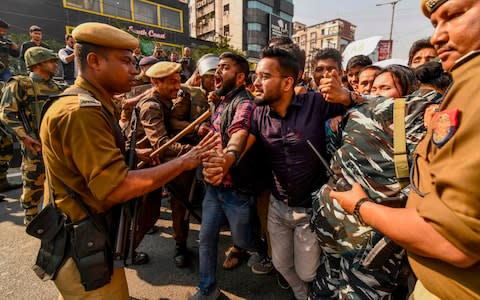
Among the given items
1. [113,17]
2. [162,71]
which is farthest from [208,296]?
[113,17]

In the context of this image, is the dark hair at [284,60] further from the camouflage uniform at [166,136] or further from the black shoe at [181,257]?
the black shoe at [181,257]

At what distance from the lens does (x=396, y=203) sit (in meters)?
1.40

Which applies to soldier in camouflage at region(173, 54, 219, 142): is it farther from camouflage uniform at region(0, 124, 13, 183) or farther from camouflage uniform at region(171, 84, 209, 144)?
camouflage uniform at region(0, 124, 13, 183)

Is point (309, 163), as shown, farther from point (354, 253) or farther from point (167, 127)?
point (167, 127)

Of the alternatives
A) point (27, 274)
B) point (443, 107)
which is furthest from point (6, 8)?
point (443, 107)

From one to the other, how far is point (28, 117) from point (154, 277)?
120 inches

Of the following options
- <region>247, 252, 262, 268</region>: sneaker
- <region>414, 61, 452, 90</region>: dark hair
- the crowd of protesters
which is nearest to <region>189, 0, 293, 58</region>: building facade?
the crowd of protesters

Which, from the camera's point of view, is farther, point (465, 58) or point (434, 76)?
point (434, 76)

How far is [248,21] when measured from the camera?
46.2m

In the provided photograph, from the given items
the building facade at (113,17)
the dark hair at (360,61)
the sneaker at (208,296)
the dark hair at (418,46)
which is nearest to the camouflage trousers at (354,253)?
the sneaker at (208,296)

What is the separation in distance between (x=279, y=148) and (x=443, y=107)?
1.42m

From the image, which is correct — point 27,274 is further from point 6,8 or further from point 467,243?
point 6,8

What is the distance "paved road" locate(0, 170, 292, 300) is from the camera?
105 inches

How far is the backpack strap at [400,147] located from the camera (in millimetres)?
1325
